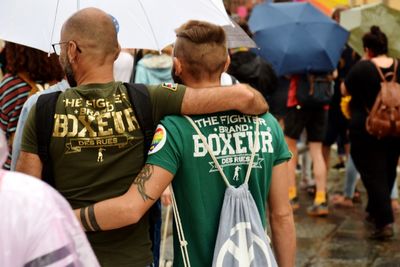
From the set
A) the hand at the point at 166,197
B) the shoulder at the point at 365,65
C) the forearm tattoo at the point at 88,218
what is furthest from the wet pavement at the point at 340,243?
the forearm tattoo at the point at 88,218

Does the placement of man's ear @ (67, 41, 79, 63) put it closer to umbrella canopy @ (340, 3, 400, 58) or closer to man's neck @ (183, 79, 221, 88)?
man's neck @ (183, 79, 221, 88)

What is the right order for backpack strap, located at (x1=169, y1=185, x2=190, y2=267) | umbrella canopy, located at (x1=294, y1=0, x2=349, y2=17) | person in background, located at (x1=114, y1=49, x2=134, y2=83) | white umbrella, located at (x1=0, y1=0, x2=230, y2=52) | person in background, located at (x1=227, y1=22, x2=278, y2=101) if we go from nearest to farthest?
backpack strap, located at (x1=169, y1=185, x2=190, y2=267) → white umbrella, located at (x1=0, y1=0, x2=230, y2=52) → person in background, located at (x1=114, y1=49, x2=134, y2=83) → person in background, located at (x1=227, y1=22, x2=278, y2=101) → umbrella canopy, located at (x1=294, y1=0, x2=349, y2=17)

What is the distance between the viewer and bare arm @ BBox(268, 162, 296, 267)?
11.1 ft

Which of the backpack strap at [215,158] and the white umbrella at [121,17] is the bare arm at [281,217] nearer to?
the backpack strap at [215,158]

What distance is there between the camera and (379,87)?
24.0 ft

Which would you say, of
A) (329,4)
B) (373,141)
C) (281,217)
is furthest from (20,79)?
(329,4)

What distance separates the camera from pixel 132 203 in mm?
3049

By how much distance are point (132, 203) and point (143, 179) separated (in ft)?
0.32

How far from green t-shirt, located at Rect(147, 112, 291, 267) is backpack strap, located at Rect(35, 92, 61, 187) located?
1.26 ft

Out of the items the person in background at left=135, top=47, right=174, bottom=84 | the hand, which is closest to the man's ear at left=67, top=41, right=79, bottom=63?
the hand

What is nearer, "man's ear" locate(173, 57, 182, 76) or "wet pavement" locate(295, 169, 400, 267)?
"man's ear" locate(173, 57, 182, 76)

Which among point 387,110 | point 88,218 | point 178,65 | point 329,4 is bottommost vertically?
point 387,110

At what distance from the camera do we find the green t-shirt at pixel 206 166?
3152 mm

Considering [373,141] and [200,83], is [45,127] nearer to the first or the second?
[200,83]
